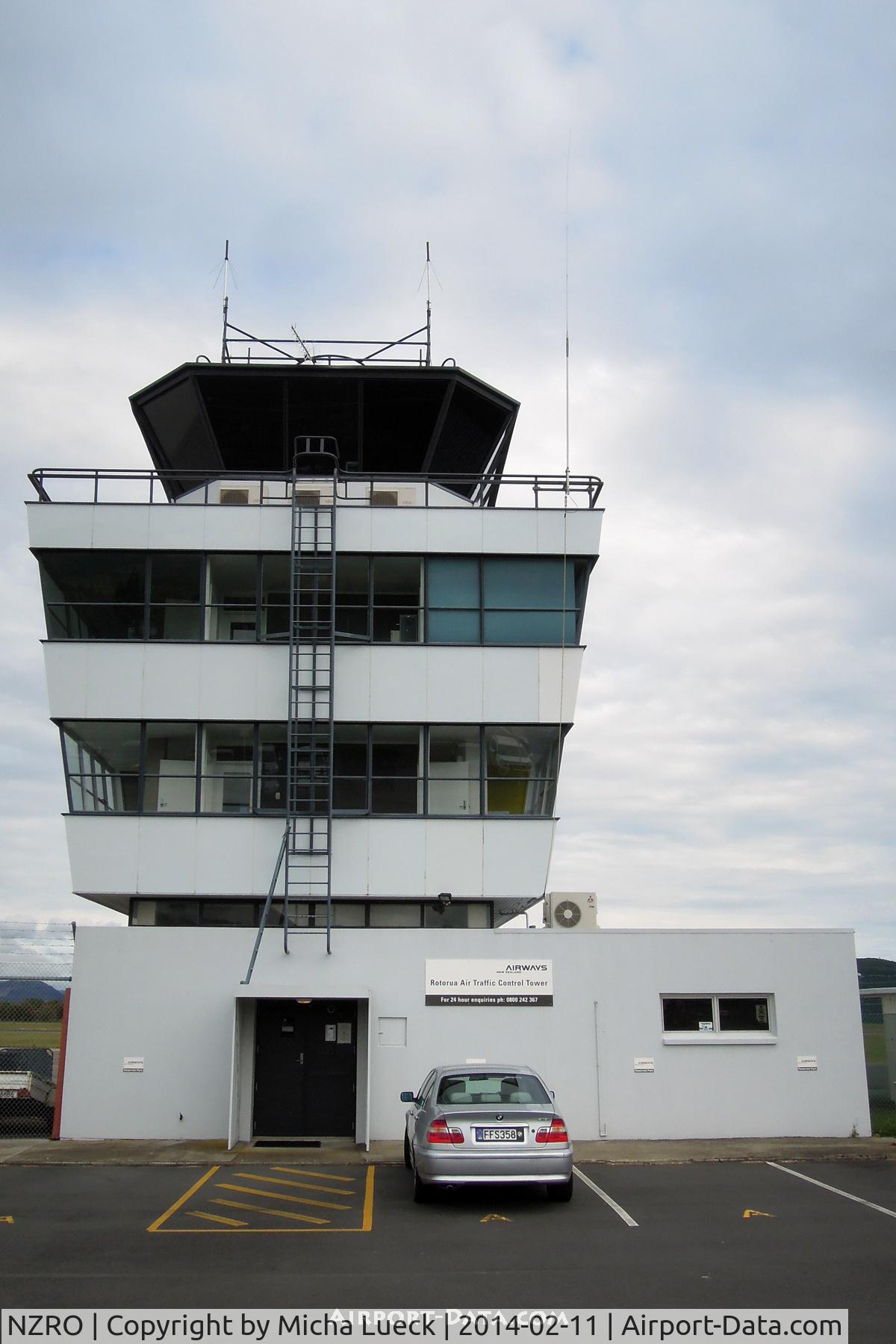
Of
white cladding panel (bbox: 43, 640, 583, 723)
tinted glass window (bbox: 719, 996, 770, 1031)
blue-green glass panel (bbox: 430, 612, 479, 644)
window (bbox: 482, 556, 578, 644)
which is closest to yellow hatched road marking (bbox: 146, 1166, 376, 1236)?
tinted glass window (bbox: 719, 996, 770, 1031)

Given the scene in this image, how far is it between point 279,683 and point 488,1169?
10954 mm

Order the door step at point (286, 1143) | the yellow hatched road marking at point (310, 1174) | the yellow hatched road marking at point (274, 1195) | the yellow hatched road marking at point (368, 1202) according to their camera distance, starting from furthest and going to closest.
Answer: the door step at point (286, 1143) → the yellow hatched road marking at point (310, 1174) → the yellow hatched road marking at point (274, 1195) → the yellow hatched road marking at point (368, 1202)

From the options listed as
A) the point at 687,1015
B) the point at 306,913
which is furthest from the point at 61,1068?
the point at 687,1015

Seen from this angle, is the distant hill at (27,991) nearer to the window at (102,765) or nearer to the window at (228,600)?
the window at (102,765)

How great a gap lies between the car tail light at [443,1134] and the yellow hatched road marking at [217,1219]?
2236 millimetres

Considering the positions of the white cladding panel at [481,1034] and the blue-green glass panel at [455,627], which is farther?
the blue-green glass panel at [455,627]

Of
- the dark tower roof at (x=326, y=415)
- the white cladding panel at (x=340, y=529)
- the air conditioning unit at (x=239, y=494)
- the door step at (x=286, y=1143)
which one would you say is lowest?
the door step at (x=286, y=1143)

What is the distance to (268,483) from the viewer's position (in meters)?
24.3

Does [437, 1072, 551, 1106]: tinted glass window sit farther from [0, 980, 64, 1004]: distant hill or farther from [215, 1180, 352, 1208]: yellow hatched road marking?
[0, 980, 64, 1004]: distant hill

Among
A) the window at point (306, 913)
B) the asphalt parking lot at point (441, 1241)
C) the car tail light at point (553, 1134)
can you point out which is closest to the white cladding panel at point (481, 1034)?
the window at point (306, 913)

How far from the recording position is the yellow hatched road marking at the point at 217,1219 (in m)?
13.1

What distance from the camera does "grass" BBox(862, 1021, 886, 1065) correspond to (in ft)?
80.1

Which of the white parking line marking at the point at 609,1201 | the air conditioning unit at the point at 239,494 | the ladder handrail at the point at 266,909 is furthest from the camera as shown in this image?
the air conditioning unit at the point at 239,494

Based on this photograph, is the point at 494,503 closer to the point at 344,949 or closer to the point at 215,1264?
the point at 344,949
